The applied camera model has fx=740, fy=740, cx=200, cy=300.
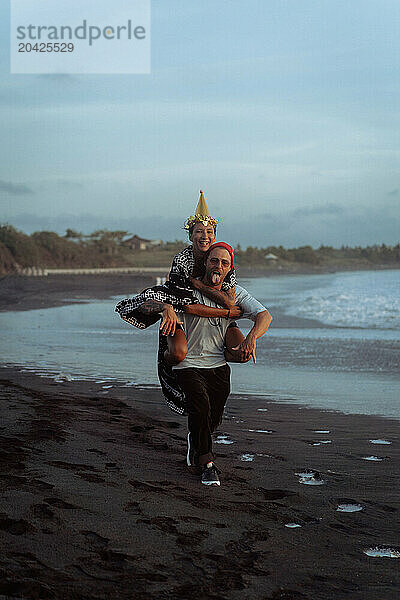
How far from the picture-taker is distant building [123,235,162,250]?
419ft

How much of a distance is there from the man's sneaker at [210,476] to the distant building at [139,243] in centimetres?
12057

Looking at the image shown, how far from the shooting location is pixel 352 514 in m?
4.12

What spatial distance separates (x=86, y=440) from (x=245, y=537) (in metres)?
2.12

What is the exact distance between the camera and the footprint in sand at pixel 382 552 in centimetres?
352

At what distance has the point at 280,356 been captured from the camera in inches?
456

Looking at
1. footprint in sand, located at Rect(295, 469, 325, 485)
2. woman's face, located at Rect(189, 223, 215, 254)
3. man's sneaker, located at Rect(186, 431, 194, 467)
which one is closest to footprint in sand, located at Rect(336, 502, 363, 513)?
footprint in sand, located at Rect(295, 469, 325, 485)

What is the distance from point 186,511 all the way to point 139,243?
131197 millimetres

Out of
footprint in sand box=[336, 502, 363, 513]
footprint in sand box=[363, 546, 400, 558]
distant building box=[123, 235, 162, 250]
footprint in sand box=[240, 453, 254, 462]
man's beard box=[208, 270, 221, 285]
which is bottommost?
footprint in sand box=[336, 502, 363, 513]

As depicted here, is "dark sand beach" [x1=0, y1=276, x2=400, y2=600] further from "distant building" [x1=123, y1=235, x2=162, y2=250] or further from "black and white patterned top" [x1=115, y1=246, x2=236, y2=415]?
"distant building" [x1=123, y1=235, x2=162, y2=250]

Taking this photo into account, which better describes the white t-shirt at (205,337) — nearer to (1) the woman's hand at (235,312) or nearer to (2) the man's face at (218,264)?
(1) the woman's hand at (235,312)

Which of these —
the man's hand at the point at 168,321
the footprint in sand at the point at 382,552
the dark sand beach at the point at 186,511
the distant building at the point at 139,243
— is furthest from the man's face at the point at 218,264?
the distant building at the point at 139,243

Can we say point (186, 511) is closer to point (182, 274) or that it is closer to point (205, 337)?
point (205, 337)

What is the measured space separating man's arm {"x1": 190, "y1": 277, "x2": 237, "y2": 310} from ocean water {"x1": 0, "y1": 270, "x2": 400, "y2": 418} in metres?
2.95

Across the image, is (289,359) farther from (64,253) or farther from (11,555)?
(64,253)
